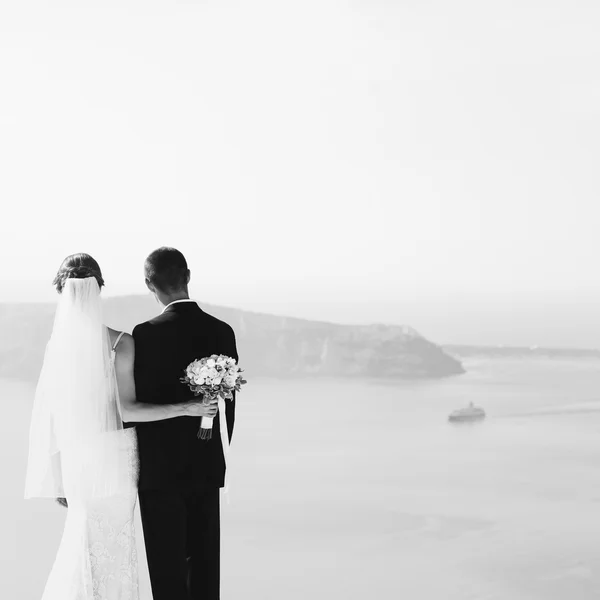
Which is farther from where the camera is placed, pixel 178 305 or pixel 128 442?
pixel 128 442

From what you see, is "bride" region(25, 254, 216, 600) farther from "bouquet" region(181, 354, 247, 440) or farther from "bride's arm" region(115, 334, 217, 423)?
"bouquet" region(181, 354, 247, 440)

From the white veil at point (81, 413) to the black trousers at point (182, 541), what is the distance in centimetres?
15

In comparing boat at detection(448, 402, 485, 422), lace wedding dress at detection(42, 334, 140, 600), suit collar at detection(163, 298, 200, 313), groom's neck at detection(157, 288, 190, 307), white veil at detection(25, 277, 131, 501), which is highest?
groom's neck at detection(157, 288, 190, 307)

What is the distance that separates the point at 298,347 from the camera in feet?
56.6

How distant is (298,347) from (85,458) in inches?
589

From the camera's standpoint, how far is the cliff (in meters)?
16.8

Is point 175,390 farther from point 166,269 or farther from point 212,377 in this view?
point 166,269


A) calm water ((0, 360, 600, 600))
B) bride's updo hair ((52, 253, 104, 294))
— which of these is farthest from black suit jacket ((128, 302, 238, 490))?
calm water ((0, 360, 600, 600))

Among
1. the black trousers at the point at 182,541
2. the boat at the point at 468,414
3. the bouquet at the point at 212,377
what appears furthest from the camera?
the boat at the point at 468,414

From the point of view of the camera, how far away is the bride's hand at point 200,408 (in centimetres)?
216

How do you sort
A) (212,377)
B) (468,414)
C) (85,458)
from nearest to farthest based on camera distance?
(212,377)
(85,458)
(468,414)

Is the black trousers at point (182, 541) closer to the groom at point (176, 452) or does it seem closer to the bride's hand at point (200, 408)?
the groom at point (176, 452)

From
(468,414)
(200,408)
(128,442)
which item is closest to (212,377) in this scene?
(200,408)

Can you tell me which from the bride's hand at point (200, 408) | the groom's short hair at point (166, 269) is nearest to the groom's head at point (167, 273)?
the groom's short hair at point (166, 269)
